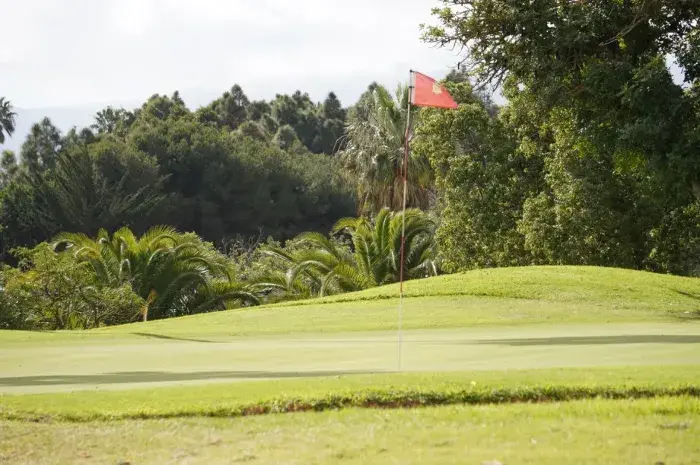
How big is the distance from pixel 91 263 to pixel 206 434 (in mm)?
26787

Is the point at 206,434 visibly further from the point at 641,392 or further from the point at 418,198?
the point at 418,198

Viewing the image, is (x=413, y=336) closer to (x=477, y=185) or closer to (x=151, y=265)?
(x=151, y=265)

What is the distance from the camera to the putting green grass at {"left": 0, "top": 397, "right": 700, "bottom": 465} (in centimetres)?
695

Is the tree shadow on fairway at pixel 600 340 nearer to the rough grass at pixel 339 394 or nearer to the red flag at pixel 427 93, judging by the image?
the red flag at pixel 427 93

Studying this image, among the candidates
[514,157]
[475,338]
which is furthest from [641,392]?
[514,157]

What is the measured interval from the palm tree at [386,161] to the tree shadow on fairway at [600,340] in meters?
31.2

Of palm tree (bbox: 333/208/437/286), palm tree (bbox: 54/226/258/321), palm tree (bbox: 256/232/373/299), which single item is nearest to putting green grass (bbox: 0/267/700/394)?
palm tree (bbox: 54/226/258/321)

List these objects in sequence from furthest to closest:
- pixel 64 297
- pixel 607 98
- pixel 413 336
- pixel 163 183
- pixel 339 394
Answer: pixel 163 183 < pixel 64 297 < pixel 607 98 < pixel 413 336 < pixel 339 394

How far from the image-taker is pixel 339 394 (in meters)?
9.25

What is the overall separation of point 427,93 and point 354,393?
25.1 ft

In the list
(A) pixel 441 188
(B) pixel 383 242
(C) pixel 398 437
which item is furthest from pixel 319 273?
(C) pixel 398 437

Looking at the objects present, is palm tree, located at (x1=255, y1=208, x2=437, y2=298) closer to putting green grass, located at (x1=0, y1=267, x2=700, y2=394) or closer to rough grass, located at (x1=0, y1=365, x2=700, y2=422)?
putting green grass, located at (x1=0, y1=267, x2=700, y2=394)

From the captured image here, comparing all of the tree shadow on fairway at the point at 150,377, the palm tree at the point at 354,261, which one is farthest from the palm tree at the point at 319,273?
the tree shadow on fairway at the point at 150,377

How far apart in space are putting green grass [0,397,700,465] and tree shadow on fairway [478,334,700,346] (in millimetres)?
6249
